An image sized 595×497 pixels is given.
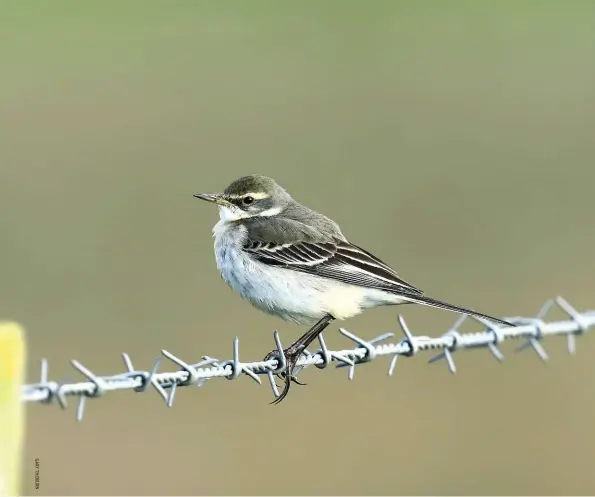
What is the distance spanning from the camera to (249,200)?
7270 millimetres

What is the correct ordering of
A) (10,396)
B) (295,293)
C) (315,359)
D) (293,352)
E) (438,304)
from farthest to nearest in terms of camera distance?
(295,293), (293,352), (438,304), (315,359), (10,396)

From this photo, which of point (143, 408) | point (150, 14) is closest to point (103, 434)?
point (143, 408)

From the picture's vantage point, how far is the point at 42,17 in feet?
63.3

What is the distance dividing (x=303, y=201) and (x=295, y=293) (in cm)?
717

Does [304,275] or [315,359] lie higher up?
[304,275]

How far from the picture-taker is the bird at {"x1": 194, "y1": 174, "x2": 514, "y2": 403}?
20.8 feet

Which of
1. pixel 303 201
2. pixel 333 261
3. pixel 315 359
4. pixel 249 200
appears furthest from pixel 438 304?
pixel 303 201

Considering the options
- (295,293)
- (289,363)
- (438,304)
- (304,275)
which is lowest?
(289,363)

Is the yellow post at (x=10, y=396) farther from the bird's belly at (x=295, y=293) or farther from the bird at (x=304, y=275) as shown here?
the bird's belly at (x=295, y=293)

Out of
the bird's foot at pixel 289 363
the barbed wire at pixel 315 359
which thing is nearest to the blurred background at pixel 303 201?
the barbed wire at pixel 315 359

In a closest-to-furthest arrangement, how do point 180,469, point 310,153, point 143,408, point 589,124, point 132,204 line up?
point 180,469
point 143,408
point 132,204
point 310,153
point 589,124

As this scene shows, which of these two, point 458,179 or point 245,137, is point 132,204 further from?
point 458,179

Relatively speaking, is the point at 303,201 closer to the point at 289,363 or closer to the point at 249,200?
the point at 249,200

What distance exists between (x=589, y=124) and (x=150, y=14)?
9.13 meters
